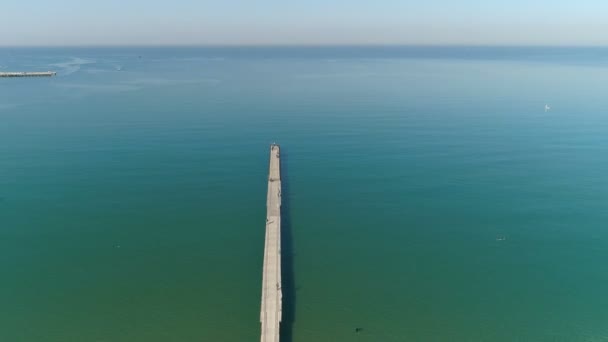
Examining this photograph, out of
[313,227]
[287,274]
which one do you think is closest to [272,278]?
[287,274]

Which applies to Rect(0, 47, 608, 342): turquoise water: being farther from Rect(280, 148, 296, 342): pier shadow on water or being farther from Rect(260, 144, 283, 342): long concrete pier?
Rect(260, 144, 283, 342): long concrete pier

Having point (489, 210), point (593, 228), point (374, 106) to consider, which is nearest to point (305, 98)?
point (374, 106)

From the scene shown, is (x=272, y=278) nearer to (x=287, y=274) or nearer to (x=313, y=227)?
(x=287, y=274)

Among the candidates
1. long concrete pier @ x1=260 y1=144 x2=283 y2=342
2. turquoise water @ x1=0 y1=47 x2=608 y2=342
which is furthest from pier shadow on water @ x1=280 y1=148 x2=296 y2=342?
long concrete pier @ x1=260 y1=144 x2=283 y2=342

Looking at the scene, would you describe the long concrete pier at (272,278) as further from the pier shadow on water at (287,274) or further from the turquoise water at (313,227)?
the turquoise water at (313,227)

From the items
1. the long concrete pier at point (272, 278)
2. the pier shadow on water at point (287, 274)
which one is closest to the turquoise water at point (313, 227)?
the pier shadow on water at point (287, 274)

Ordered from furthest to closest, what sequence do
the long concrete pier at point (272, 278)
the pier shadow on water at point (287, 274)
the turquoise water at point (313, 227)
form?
the turquoise water at point (313, 227) → the pier shadow on water at point (287, 274) → the long concrete pier at point (272, 278)
